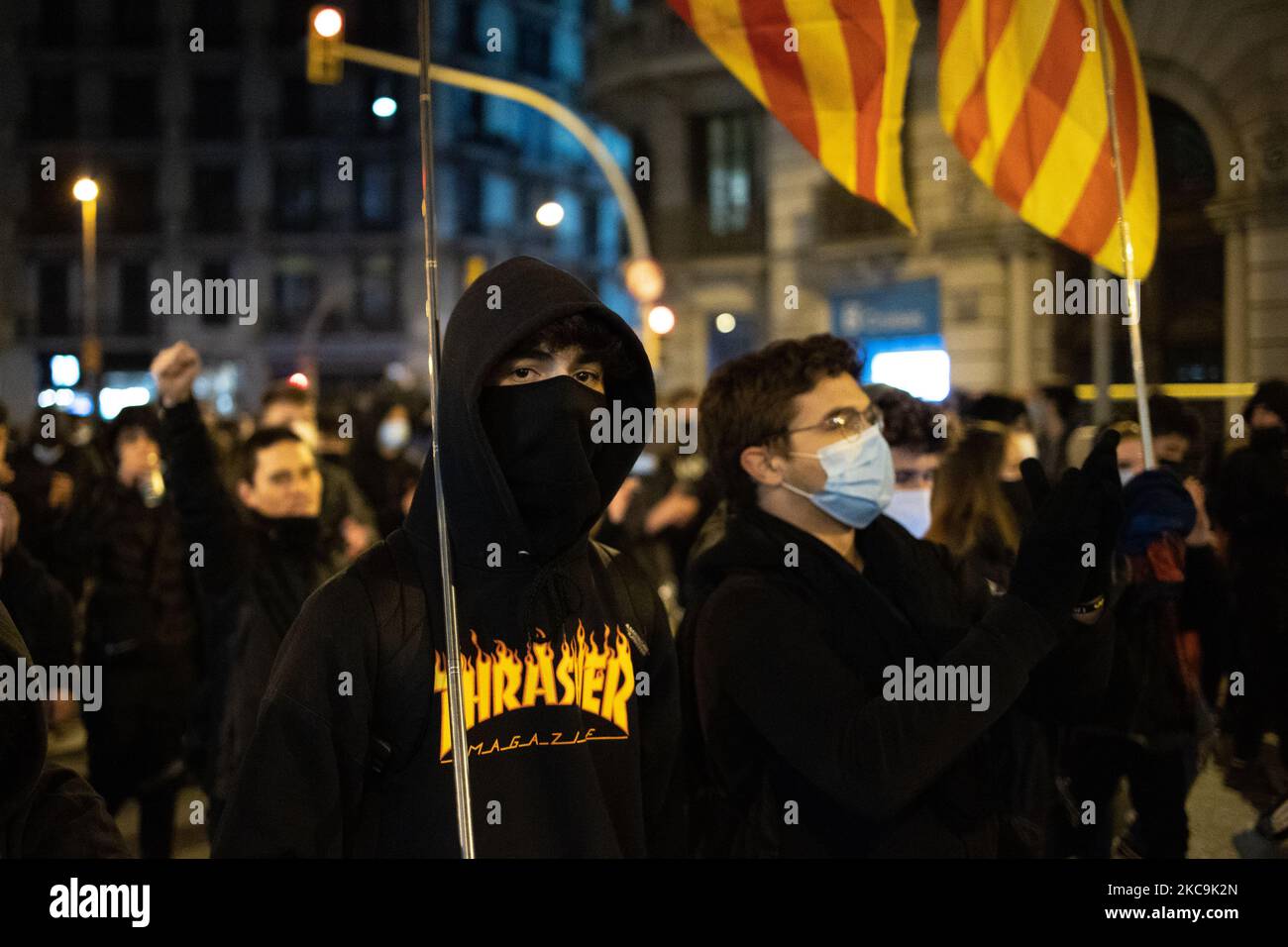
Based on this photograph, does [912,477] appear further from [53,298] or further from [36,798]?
[53,298]

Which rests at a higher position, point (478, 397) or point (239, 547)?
point (478, 397)

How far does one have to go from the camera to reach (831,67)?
11.7 ft

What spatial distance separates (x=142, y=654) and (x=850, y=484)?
3.53m

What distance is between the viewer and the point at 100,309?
52.2m

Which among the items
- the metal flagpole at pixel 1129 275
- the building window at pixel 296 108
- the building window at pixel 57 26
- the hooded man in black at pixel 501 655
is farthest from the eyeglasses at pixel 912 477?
the building window at pixel 296 108

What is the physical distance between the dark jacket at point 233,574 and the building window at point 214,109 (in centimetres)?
5010

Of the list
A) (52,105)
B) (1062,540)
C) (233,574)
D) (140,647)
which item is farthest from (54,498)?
(52,105)

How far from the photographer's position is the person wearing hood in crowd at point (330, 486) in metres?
6.05

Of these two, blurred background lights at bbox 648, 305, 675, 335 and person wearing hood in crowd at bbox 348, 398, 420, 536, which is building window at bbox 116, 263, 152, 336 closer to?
blurred background lights at bbox 648, 305, 675, 335

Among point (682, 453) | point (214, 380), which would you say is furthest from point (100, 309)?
point (682, 453)

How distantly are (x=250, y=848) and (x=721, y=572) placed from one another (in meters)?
1.16

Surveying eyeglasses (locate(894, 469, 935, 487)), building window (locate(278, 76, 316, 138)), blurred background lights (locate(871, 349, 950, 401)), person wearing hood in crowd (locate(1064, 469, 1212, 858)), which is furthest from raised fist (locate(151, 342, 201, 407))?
building window (locate(278, 76, 316, 138))

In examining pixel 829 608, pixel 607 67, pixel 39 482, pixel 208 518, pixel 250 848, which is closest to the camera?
pixel 250 848

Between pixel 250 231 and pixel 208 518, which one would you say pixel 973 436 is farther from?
pixel 250 231
